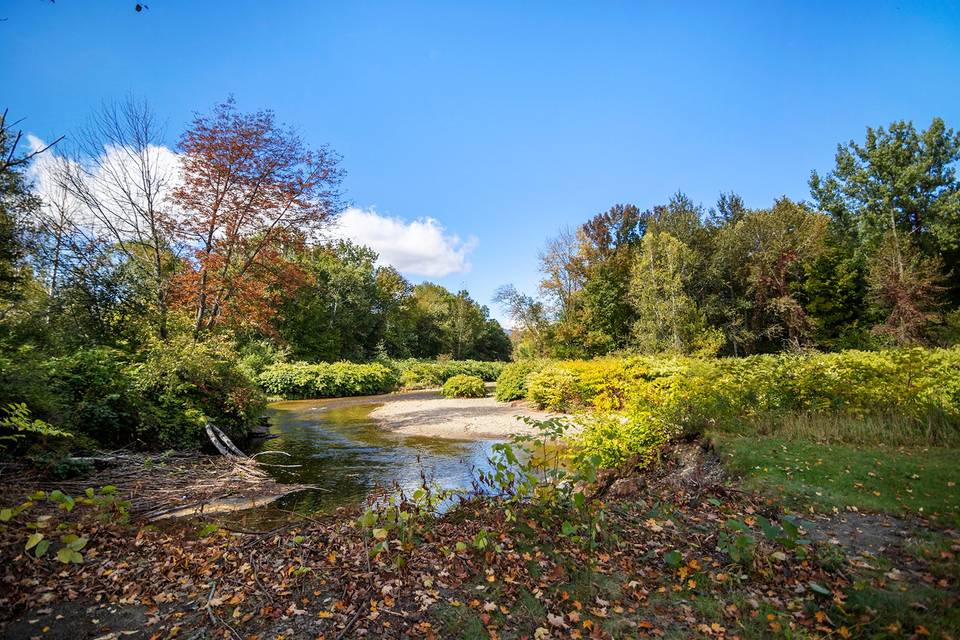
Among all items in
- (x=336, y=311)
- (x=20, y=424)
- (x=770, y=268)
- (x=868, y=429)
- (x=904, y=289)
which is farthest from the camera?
(x=336, y=311)

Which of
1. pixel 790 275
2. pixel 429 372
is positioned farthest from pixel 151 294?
pixel 790 275

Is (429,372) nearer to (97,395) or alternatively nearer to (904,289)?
(97,395)

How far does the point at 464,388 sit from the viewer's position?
20594 millimetres

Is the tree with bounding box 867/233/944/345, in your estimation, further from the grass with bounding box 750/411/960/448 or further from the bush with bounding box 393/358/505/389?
the bush with bounding box 393/358/505/389

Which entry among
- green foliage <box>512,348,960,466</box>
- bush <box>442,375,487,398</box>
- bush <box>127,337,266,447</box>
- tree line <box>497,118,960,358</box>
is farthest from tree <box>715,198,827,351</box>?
bush <box>127,337,266,447</box>

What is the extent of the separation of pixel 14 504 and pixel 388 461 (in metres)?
5.41

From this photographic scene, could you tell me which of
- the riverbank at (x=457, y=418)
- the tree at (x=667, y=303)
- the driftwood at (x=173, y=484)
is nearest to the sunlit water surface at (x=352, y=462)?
the driftwood at (x=173, y=484)

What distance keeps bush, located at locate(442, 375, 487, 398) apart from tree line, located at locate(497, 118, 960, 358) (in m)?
9.61

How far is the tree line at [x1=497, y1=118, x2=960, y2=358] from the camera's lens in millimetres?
24062

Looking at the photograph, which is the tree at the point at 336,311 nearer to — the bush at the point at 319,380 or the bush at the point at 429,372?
the bush at the point at 429,372

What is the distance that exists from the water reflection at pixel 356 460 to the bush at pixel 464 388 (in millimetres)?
6777

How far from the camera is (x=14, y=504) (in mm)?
3941

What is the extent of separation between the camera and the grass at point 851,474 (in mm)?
4066

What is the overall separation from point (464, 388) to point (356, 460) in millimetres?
11879
